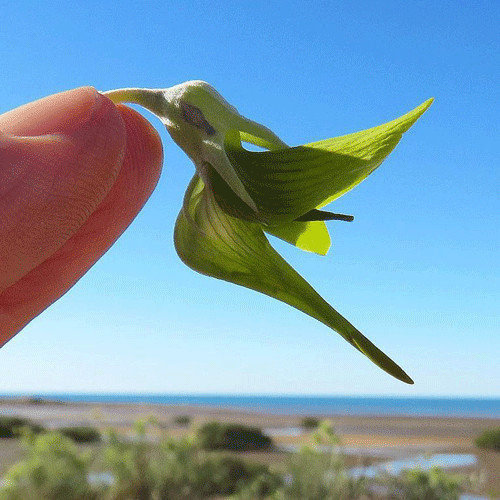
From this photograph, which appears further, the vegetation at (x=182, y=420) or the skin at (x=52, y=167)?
the vegetation at (x=182, y=420)

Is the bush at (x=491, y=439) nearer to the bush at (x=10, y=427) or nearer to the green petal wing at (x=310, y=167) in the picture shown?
the bush at (x=10, y=427)

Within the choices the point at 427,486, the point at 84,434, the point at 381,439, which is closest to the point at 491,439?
the point at 381,439

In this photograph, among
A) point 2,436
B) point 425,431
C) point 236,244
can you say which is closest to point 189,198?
point 236,244

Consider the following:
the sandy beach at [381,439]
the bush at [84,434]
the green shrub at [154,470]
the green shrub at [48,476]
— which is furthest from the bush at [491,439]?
the green shrub at [48,476]

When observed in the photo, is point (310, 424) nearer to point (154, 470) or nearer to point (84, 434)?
point (84, 434)

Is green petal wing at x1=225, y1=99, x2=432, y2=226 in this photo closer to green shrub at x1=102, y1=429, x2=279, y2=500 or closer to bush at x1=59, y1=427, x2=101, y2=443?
green shrub at x1=102, y1=429, x2=279, y2=500
